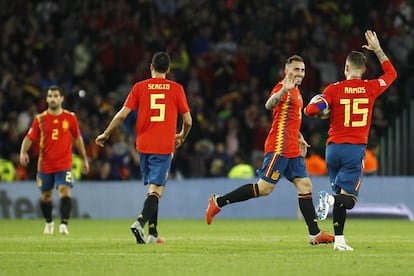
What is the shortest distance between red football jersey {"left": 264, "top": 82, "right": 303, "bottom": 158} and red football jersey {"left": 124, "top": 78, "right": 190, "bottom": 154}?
1.25m

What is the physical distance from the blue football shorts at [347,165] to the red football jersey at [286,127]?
0.83m

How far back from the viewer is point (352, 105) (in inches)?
503

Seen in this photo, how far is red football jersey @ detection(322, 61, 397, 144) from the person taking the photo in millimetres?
12750

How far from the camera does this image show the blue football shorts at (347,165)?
1262 centimetres

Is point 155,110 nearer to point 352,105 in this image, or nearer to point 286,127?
point 286,127

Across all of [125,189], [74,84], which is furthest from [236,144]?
[74,84]

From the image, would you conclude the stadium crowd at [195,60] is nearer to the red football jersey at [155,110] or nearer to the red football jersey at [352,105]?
the red football jersey at [155,110]

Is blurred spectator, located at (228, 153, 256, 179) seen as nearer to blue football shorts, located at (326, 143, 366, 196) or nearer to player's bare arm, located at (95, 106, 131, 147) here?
player's bare arm, located at (95, 106, 131, 147)

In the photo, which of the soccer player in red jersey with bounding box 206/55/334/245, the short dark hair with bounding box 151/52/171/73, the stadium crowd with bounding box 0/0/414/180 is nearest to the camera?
the soccer player in red jersey with bounding box 206/55/334/245

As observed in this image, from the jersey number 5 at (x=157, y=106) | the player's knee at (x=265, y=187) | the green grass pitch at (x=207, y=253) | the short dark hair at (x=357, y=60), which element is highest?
the short dark hair at (x=357, y=60)

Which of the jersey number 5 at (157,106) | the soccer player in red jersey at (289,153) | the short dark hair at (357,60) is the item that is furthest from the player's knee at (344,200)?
the jersey number 5 at (157,106)

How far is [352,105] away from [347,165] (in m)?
0.68

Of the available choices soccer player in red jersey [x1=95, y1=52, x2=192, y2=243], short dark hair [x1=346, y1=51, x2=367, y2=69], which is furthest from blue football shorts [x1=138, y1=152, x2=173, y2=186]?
short dark hair [x1=346, y1=51, x2=367, y2=69]

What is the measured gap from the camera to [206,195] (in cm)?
2408
